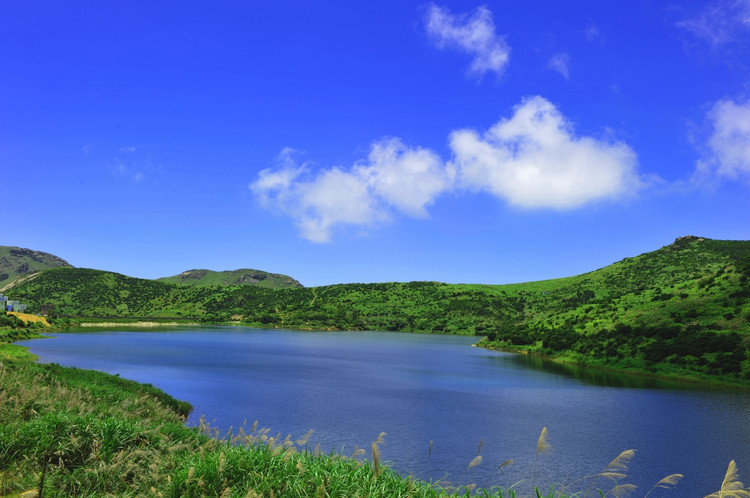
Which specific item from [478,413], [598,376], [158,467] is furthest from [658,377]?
[158,467]

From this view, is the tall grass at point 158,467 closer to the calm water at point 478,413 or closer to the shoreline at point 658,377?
the calm water at point 478,413

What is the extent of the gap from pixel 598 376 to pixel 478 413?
41161mm

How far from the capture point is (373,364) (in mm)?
90312

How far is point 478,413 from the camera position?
4569 centimetres

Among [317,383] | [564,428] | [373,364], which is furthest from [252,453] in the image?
[373,364]

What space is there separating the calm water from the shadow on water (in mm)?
551

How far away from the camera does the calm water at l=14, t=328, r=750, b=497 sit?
30266mm

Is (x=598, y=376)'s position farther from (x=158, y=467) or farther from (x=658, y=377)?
(x=158, y=467)

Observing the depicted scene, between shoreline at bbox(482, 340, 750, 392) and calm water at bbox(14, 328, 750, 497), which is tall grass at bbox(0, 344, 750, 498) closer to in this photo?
calm water at bbox(14, 328, 750, 497)

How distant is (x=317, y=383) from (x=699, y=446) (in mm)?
42066

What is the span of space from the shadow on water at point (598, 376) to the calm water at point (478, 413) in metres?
0.55

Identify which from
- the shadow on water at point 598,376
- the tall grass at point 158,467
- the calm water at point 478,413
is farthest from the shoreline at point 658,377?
the tall grass at point 158,467

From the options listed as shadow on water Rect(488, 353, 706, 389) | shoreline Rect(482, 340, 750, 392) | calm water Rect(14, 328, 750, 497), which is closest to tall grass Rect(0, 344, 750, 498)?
calm water Rect(14, 328, 750, 497)

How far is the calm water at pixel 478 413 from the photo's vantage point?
30.3 m
